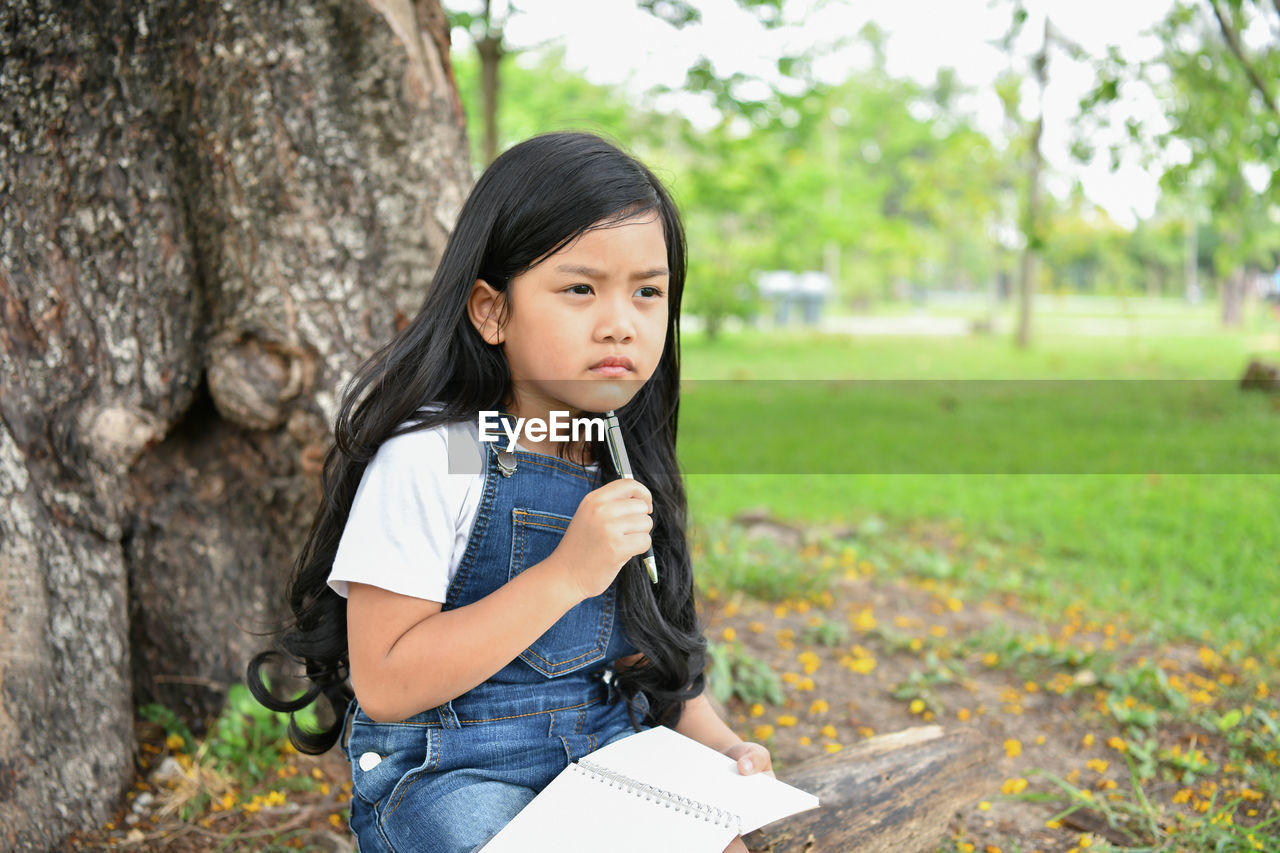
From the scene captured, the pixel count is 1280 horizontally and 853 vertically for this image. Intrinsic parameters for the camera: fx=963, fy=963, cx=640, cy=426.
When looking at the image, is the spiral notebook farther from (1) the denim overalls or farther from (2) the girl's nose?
(2) the girl's nose

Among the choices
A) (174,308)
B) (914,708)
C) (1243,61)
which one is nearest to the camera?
(174,308)

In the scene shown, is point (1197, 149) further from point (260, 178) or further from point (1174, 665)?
point (260, 178)

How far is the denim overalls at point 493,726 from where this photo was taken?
1417 millimetres

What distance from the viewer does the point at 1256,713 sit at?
2590 mm

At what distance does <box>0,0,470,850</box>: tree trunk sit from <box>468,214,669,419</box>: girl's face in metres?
1.01

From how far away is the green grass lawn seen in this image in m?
3.96

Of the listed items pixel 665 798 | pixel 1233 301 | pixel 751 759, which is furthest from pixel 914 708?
pixel 1233 301

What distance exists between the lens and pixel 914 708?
2.72 m

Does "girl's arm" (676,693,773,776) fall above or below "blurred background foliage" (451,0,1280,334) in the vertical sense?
below

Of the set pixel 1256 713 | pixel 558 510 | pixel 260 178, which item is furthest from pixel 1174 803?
pixel 260 178

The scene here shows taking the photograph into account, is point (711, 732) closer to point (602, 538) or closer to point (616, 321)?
point (602, 538)

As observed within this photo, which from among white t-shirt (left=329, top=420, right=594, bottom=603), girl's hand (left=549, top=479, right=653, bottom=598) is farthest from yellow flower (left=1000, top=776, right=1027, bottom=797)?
white t-shirt (left=329, top=420, right=594, bottom=603)

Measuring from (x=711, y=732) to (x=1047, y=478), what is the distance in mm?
4843

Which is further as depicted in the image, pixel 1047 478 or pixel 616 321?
pixel 1047 478
